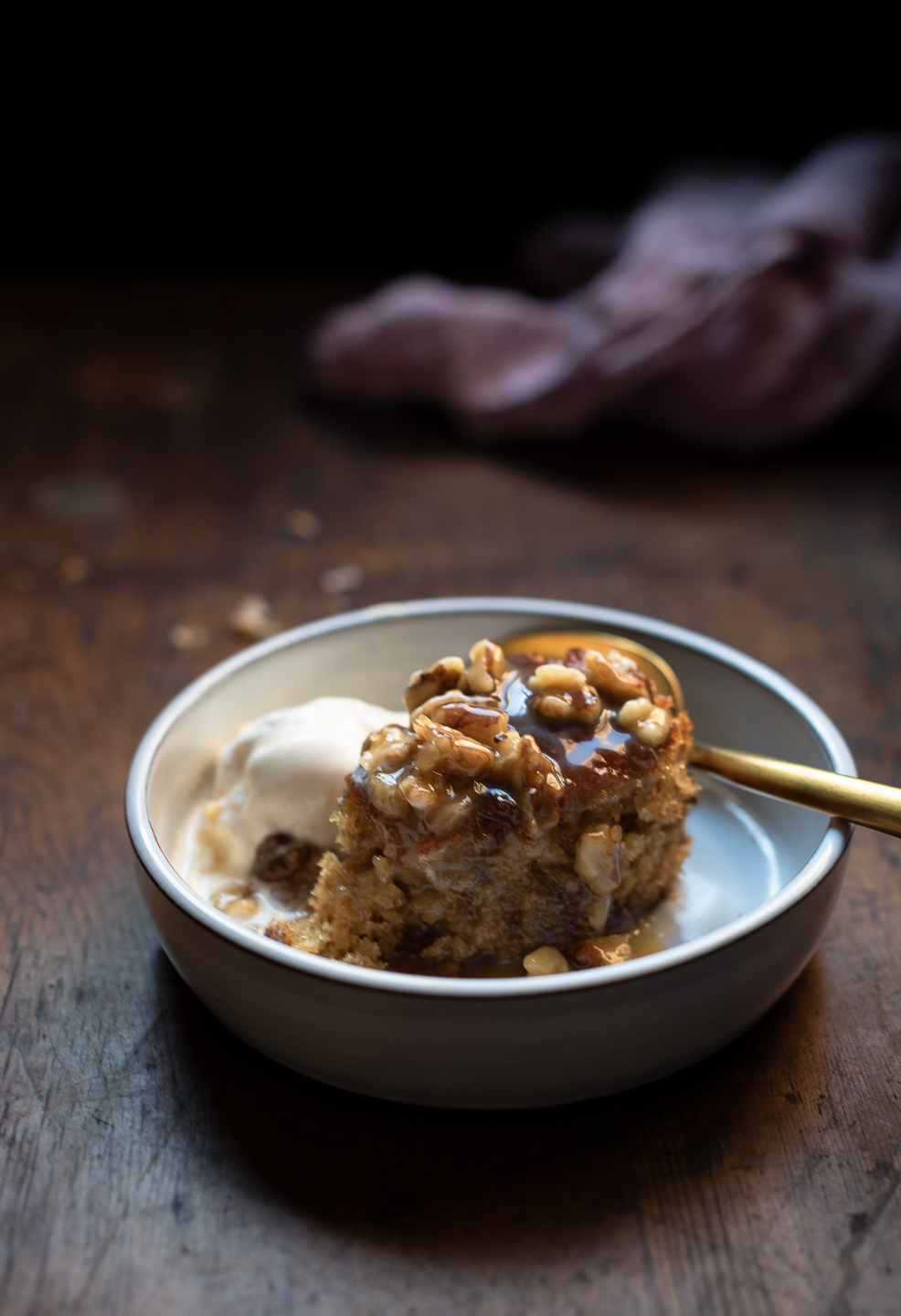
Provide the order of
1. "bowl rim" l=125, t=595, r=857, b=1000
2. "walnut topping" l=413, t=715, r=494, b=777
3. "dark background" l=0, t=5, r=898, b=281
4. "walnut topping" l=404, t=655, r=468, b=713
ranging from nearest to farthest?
"bowl rim" l=125, t=595, r=857, b=1000, "walnut topping" l=413, t=715, r=494, b=777, "walnut topping" l=404, t=655, r=468, b=713, "dark background" l=0, t=5, r=898, b=281

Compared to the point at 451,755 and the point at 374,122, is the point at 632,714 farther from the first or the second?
the point at 374,122

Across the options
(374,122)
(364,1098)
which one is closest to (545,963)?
(364,1098)

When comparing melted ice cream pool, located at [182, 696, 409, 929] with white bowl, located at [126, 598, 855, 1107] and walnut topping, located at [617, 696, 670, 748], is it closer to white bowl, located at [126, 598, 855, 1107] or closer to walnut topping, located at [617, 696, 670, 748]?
white bowl, located at [126, 598, 855, 1107]

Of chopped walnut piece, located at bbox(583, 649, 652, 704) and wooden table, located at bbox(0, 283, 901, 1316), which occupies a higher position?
chopped walnut piece, located at bbox(583, 649, 652, 704)

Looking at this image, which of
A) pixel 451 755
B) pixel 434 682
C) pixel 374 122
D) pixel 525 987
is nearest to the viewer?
pixel 525 987

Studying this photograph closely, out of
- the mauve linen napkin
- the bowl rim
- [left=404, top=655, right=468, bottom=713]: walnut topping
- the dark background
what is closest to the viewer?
the bowl rim

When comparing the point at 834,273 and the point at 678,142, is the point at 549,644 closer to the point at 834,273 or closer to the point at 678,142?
the point at 834,273

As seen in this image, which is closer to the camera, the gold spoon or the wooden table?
the wooden table

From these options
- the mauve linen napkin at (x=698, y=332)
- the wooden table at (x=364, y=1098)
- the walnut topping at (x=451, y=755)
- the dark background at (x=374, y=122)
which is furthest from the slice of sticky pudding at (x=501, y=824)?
the dark background at (x=374, y=122)

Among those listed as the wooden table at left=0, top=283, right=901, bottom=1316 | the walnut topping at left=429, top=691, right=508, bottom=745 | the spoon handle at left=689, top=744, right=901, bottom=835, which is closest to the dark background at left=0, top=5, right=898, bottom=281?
the wooden table at left=0, top=283, right=901, bottom=1316
